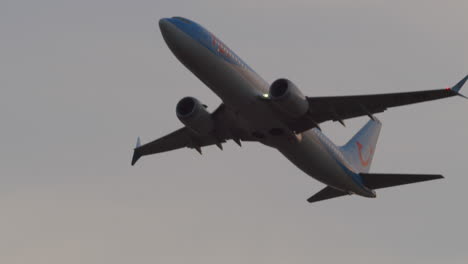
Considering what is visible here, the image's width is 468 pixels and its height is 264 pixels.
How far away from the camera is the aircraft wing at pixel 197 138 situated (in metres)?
45.0

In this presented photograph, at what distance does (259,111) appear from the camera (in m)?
41.6

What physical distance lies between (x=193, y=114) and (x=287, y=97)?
5709 mm

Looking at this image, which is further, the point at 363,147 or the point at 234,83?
the point at 363,147

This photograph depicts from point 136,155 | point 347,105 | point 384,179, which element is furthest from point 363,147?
point 136,155

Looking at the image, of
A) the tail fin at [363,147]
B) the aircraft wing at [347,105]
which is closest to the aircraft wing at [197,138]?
the aircraft wing at [347,105]

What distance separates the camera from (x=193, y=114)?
144ft

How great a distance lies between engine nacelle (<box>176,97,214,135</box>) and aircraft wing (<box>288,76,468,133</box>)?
14.8 feet

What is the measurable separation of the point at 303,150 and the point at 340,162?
3750 millimetres

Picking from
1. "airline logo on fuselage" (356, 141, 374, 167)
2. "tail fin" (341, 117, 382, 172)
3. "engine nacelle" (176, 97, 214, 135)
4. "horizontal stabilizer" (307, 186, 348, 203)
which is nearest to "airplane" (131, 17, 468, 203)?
"engine nacelle" (176, 97, 214, 135)

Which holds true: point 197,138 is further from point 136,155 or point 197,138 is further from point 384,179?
point 384,179

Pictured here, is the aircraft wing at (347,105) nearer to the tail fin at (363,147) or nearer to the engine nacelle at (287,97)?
the engine nacelle at (287,97)

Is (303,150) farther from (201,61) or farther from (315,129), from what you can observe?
(201,61)

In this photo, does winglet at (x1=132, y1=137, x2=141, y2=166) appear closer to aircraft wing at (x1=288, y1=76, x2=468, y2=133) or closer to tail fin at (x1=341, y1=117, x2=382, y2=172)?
aircraft wing at (x1=288, y1=76, x2=468, y2=133)

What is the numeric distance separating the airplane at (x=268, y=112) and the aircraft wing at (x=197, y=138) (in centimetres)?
→ 5
